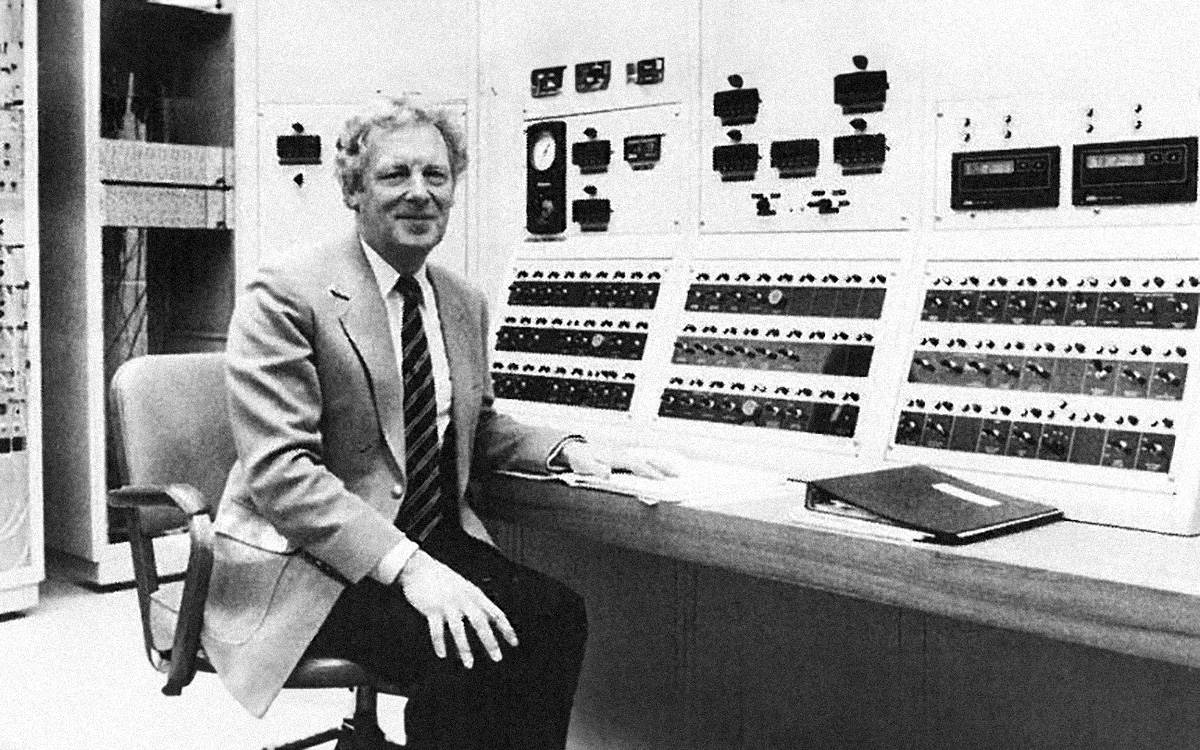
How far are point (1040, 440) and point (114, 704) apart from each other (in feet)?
7.14

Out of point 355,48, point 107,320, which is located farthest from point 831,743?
point 107,320

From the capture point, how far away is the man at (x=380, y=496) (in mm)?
1832

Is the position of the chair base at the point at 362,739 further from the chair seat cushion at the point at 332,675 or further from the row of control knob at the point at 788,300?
the row of control knob at the point at 788,300

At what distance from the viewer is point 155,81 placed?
173 inches

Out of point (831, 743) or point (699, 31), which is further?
point (699, 31)

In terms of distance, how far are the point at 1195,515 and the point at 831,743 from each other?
0.86m

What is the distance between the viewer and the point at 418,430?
2029 mm

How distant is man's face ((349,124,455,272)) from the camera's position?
6.61ft

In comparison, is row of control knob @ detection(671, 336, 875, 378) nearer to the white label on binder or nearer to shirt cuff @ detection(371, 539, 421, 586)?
the white label on binder

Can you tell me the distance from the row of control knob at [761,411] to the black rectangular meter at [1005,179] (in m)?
0.42

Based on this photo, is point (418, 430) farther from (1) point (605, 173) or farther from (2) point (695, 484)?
(1) point (605, 173)

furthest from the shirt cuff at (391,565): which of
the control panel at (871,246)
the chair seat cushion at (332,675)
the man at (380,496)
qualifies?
the control panel at (871,246)

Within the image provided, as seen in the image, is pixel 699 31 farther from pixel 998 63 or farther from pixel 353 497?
pixel 353 497

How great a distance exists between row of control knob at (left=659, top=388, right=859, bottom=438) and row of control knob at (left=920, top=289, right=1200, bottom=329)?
0.76 ft
